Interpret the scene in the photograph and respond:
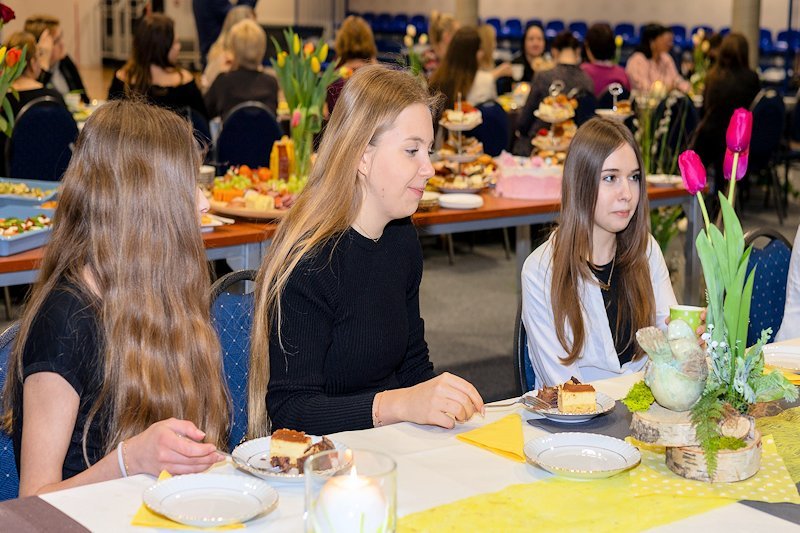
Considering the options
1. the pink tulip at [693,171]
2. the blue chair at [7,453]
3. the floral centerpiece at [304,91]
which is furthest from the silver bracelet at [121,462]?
the floral centerpiece at [304,91]

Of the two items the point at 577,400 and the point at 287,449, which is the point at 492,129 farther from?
the point at 287,449

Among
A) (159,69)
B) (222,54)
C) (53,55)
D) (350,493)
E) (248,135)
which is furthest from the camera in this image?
(222,54)

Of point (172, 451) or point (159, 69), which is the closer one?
point (172, 451)

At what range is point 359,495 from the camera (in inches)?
40.4

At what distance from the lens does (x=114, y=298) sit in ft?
5.52

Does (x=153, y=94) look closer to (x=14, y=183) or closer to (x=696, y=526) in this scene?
(x=14, y=183)

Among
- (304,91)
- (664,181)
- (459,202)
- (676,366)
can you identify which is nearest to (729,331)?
(676,366)

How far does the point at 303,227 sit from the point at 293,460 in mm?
619

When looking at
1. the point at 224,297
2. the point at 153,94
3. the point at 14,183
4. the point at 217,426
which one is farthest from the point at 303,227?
the point at 153,94

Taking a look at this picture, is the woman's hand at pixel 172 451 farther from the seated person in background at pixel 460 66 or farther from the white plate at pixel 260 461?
the seated person in background at pixel 460 66

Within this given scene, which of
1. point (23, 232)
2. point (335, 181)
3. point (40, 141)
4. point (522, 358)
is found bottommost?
point (522, 358)

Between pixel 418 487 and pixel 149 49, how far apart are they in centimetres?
459

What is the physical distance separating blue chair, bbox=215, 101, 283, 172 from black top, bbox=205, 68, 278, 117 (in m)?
0.77

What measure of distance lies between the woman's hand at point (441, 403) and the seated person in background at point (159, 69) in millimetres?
4118
